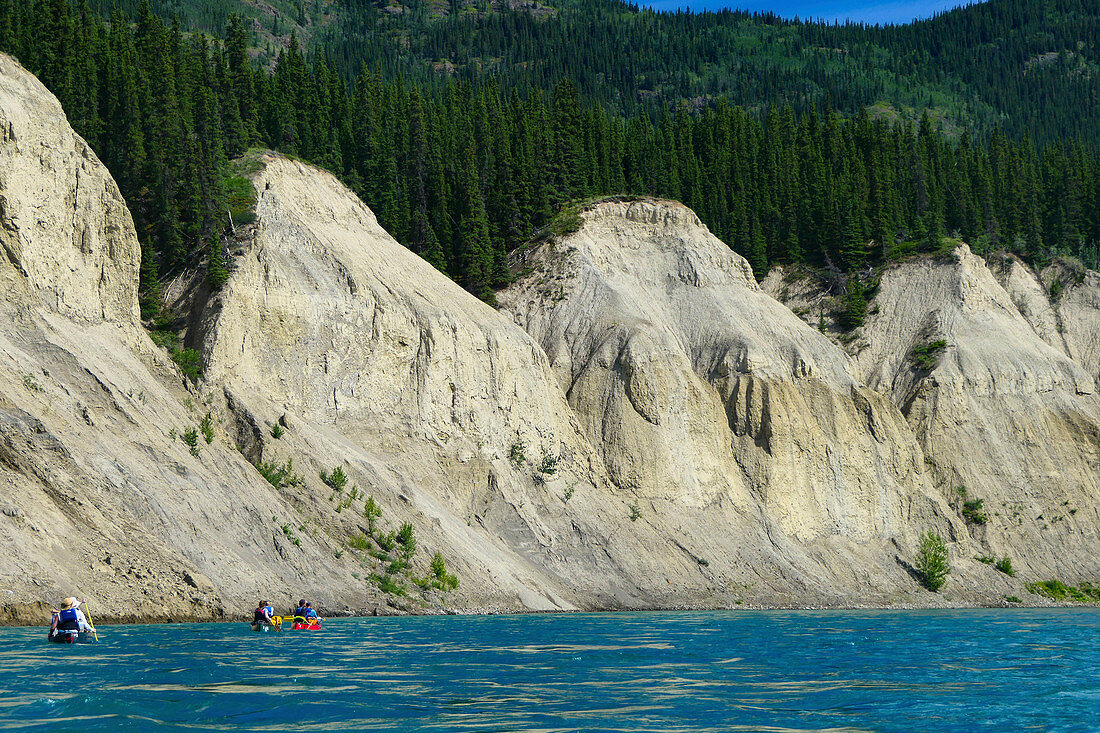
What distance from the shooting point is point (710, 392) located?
202ft

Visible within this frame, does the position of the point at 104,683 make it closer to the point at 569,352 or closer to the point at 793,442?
the point at 569,352

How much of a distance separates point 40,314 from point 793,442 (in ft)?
132

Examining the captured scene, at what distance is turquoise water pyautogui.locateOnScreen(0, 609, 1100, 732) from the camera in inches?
642

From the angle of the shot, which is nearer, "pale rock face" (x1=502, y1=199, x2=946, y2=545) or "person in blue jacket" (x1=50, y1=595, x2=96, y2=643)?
"person in blue jacket" (x1=50, y1=595, x2=96, y2=643)

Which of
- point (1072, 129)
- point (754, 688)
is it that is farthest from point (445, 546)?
point (1072, 129)

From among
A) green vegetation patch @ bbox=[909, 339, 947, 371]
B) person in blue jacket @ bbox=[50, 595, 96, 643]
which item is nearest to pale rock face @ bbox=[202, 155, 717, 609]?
person in blue jacket @ bbox=[50, 595, 96, 643]

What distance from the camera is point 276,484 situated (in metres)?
40.9

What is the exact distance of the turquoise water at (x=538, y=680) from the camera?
1630 centimetres

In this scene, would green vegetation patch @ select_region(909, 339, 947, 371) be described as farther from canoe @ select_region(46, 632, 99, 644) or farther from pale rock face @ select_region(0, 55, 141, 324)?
canoe @ select_region(46, 632, 99, 644)

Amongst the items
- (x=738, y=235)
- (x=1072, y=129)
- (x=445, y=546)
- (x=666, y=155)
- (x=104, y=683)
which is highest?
(x=1072, y=129)

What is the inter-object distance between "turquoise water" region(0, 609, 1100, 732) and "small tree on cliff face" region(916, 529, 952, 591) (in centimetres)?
2472

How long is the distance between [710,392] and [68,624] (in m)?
42.8

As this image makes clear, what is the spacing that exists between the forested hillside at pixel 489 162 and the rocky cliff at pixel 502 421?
13.7 feet

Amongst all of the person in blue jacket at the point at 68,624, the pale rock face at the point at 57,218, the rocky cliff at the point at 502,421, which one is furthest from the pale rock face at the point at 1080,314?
the person in blue jacket at the point at 68,624
